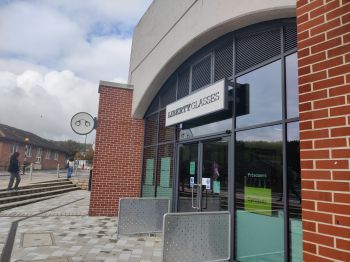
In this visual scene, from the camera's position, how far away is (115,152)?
10.4 meters

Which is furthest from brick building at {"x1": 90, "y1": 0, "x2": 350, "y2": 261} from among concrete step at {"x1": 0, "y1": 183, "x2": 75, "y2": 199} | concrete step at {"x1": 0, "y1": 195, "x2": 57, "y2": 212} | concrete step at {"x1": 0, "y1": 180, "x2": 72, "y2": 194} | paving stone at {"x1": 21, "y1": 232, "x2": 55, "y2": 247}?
concrete step at {"x1": 0, "y1": 180, "x2": 72, "y2": 194}

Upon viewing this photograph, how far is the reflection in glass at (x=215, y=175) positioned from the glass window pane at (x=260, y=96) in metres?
0.79

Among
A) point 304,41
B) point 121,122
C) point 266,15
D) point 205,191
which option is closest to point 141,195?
point 121,122

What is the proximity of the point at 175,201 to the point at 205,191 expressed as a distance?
60.1 inches

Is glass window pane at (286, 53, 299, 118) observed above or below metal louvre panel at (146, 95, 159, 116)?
below

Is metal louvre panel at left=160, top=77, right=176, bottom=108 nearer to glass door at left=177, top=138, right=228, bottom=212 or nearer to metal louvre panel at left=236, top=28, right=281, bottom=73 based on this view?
glass door at left=177, top=138, right=228, bottom=212

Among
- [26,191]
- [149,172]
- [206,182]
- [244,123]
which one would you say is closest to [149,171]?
[149,172]

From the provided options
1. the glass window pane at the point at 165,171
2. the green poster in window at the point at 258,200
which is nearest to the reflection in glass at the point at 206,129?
the glass window pane at the point at 165,171

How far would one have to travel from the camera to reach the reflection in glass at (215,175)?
19.8ft

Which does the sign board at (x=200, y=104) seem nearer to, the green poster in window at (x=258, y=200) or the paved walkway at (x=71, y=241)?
the green poster in window at (x=258, y=200)

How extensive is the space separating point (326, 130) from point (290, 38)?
3.20 m

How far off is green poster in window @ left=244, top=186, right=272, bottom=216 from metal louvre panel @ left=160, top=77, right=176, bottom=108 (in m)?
4.25

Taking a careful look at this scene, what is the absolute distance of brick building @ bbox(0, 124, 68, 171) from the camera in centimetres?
4112

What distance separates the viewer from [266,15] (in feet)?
16.8
